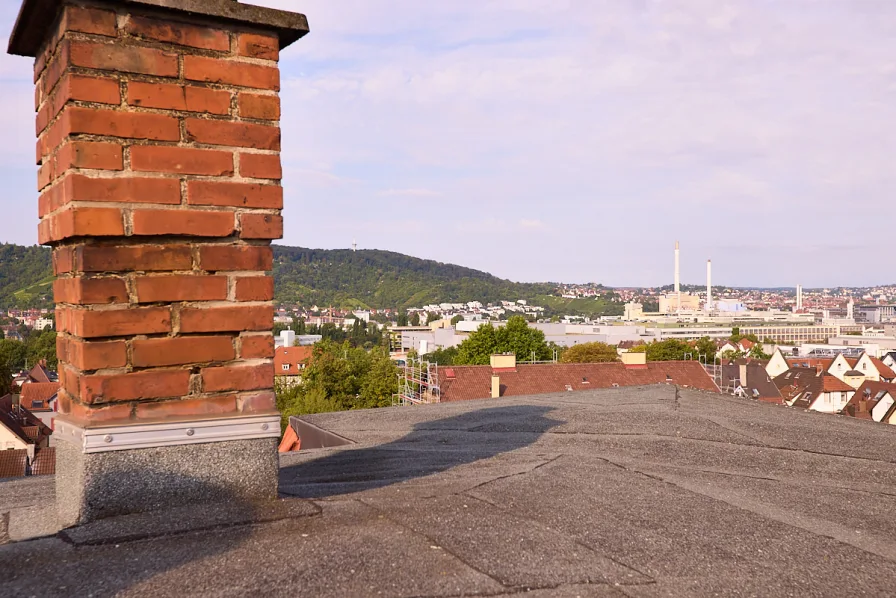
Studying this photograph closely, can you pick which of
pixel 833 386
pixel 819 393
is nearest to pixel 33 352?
pixel 819 393

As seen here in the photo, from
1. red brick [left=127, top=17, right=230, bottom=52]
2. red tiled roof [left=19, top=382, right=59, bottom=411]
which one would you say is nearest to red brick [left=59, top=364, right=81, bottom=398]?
red brick [left=127, top=17, right=230, bottom=52]

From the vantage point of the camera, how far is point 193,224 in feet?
9.15

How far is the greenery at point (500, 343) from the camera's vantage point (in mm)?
58812

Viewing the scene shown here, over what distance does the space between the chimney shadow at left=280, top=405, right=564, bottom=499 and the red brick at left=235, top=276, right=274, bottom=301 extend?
0.89 meters

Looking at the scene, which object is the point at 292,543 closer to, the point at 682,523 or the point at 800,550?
the point at 682,523

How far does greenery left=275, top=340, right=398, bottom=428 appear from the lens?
4706 cm

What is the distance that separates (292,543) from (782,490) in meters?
2.53

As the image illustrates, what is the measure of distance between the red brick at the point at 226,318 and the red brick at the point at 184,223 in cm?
27

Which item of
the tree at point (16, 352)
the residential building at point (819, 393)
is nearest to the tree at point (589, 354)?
the residential building at point (819, 393)

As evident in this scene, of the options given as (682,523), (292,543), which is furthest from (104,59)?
(682,523)

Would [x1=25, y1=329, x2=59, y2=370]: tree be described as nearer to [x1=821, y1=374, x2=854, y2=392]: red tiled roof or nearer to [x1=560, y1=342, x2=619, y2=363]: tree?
[x1=560, y1=342, x2=619, y2=363]: tree

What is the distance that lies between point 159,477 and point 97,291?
2.22 ft

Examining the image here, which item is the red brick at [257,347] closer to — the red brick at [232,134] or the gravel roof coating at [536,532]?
the gravel roof coating at [536,532]

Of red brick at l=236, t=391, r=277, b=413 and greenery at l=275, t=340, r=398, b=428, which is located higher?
red brick at l=236, t=391, r=277, b=413
